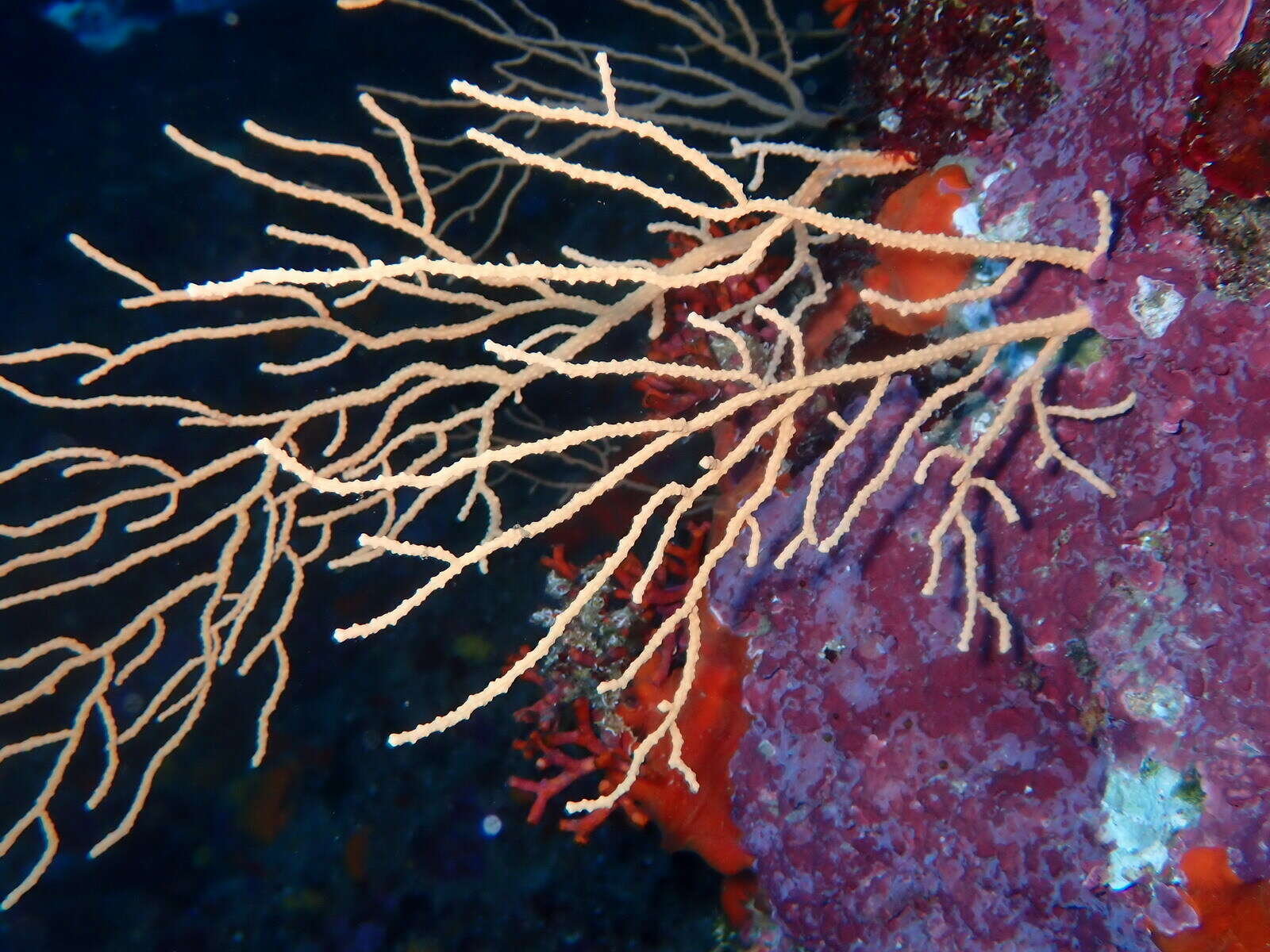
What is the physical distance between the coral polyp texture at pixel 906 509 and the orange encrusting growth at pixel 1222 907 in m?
0.03

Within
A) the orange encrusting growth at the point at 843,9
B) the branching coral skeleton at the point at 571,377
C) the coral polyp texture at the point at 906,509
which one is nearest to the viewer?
the branching coral skeleton at the point at 571,377

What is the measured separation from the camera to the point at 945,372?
2414 millimetres

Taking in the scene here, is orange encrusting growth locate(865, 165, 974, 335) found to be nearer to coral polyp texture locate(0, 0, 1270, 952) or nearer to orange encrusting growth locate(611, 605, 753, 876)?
coral polyp texture locate(0, 0, 1270, 952)

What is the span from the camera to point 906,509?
96.0 inches

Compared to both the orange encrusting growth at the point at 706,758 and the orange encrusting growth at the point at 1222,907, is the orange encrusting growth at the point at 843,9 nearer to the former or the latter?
the orange encrusting growth at the point at 706,758

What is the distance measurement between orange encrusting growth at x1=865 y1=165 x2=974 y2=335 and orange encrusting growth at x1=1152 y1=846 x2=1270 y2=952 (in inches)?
65.6

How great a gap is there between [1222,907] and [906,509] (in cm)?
128

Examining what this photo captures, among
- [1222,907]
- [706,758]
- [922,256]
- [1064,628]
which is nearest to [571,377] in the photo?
[922,256]

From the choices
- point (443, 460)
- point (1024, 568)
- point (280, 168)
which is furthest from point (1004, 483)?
point (280, 168)

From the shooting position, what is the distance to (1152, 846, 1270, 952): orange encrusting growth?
172 cm

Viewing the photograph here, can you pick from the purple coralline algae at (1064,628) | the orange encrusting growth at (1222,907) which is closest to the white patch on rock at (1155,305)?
the purple coralline algae at (1064,628)

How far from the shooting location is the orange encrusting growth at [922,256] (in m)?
2.36

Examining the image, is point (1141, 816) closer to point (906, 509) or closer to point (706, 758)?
point (906, 509)

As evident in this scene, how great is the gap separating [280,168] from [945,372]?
606 centimetres
